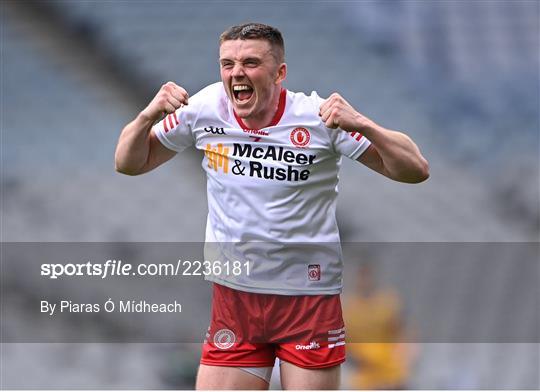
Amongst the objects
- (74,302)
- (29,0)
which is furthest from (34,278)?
(29,0)

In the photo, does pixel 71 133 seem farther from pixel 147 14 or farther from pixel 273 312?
pixel 273 312

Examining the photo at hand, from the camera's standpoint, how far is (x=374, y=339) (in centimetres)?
586

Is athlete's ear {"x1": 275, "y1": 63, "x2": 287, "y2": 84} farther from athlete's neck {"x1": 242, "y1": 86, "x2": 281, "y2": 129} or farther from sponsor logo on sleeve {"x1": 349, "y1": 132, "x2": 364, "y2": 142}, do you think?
sponsor logo on sleeve {"x1": 349, "y1": 132, "x2": 364, "y2": 142}

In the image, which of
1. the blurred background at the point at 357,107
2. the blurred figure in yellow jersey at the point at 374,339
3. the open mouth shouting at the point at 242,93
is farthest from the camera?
the blurred background at the point at 357,107

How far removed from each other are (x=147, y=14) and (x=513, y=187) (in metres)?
3.39

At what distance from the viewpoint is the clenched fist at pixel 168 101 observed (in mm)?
3102

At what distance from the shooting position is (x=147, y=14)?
8070mm

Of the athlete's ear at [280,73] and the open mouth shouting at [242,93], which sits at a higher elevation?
the athlete's ear at [280,73]

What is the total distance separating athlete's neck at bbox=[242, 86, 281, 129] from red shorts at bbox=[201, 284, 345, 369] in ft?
1.93

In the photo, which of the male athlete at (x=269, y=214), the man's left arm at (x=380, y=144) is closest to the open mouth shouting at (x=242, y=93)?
the male athlete at (x=269, y=214)

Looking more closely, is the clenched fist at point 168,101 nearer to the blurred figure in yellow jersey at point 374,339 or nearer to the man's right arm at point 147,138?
the man's right arm at point 147,138

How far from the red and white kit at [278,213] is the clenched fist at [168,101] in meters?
0.21

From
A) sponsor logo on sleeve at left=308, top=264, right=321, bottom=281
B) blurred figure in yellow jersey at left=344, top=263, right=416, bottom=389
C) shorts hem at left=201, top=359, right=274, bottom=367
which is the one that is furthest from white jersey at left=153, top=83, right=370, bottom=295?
blurred figure in yellow jersey at left=344, top=263, right=416, bottom=389

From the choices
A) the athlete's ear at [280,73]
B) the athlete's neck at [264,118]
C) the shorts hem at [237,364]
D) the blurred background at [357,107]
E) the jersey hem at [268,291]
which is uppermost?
the blurred background at [357,107]
